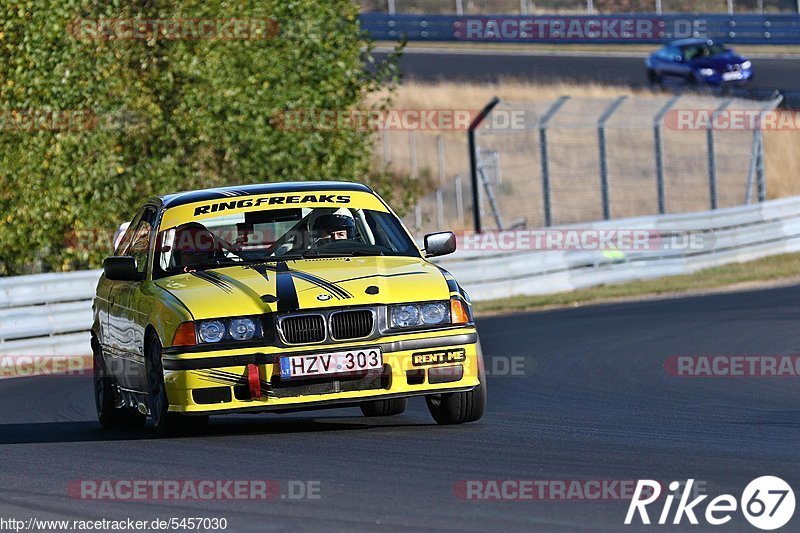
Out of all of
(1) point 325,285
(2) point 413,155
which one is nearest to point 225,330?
(1) point 325,285

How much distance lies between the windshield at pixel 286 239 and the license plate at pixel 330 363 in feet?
3.62

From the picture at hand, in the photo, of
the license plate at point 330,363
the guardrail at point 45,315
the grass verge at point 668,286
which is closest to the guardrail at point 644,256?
the grass verge at point 668,286

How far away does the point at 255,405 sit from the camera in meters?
8.37

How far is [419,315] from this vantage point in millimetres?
8555

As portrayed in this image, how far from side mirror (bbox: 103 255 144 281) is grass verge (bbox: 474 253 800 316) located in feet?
39.1

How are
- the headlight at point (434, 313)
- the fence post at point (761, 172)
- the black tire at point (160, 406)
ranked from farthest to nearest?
the fence post at point (761, 172) → the black tire at point (160, 406) → the headlight at point (434, 313)

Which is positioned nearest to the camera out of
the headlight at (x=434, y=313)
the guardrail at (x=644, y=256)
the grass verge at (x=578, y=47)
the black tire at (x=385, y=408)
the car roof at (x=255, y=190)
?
the headlight at (x=434, y=313)

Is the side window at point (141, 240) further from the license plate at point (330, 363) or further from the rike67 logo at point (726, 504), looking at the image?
the rike67 logo at point (726, 504)

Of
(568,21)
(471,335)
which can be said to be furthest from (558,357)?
(568,21)

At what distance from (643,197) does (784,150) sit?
14.8 feet

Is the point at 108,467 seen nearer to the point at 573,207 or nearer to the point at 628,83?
the point at 573,207

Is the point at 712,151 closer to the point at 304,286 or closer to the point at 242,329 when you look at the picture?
the point at 304,286

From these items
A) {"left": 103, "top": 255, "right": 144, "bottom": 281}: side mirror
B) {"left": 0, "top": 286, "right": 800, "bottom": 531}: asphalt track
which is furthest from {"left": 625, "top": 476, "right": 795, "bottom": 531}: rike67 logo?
{"left": 103, "top": 255, "right": 144, "bottom": 281}: side mirror

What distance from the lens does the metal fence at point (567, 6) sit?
57.0 metres
